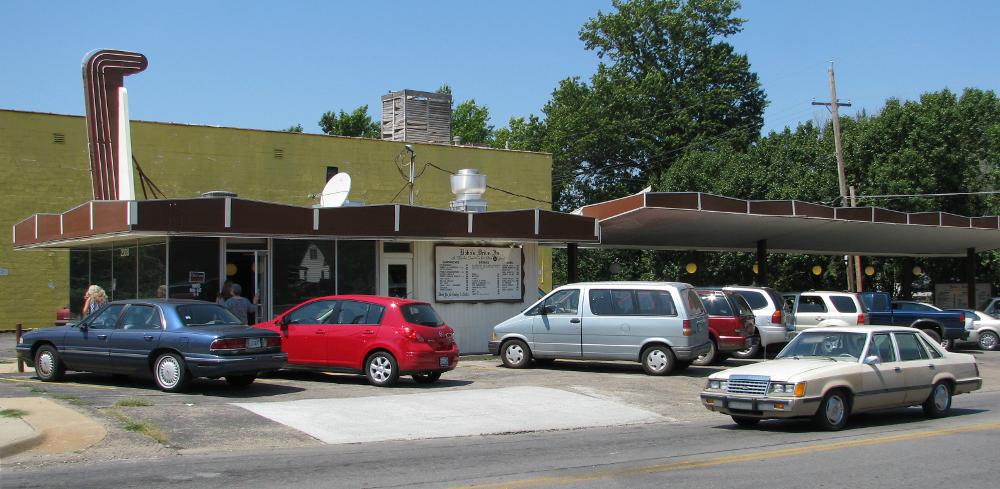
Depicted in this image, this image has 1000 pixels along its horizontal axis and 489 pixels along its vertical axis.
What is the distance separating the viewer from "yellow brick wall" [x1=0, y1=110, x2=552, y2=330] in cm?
2786

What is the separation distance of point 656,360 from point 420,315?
5134 mm

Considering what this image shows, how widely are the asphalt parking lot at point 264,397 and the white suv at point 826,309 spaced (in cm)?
333

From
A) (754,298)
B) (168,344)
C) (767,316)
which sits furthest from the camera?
(754,298)

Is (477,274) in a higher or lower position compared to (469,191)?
lower

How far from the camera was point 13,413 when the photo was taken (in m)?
11.9

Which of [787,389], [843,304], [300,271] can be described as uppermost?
[300,271]

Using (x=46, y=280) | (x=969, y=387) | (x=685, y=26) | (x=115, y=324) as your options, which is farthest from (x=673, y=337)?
(x=685, y=26)

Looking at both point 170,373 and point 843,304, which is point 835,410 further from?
point 843,304

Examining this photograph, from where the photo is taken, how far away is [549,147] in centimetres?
5988

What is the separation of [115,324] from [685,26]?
51364mm

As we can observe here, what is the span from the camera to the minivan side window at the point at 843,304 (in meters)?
24.3

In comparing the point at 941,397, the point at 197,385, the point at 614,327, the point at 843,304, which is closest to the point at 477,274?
the point at 614,327

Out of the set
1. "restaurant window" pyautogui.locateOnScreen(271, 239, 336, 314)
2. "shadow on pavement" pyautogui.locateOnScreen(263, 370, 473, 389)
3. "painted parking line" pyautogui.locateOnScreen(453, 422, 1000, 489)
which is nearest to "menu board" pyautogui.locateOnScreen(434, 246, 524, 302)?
"restaurant window" pyautogui.locateOnScreen(271, 239, 336, 314)

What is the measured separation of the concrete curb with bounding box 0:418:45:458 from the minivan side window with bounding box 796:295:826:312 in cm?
1923
